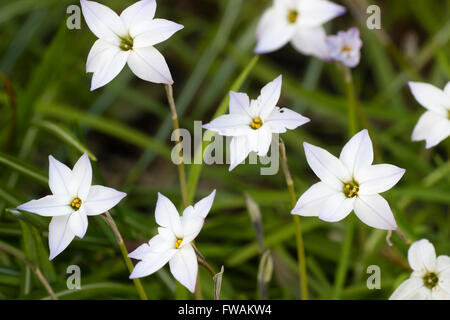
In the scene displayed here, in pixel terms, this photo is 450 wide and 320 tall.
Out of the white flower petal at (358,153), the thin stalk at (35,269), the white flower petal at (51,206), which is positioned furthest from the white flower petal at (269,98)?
the thin stalk at (35,269)

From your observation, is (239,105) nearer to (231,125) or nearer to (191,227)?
(231,125)

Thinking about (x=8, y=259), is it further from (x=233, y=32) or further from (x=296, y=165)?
(x=233, y=32)

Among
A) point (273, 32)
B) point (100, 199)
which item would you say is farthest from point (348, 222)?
point (100, 199)

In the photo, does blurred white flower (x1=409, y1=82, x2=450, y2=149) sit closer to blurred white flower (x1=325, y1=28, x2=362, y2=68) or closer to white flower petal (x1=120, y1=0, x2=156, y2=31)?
blurred white flower (x1=325, y1=28, x2=362, y2=68)

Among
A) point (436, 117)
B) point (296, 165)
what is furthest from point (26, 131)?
point (436, 117)

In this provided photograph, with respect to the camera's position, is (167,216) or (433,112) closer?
(167,216)

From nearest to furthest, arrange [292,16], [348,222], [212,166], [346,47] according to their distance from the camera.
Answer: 1. [346,47]
2. [292,16]
3. [348,222]
4. [212,166]
